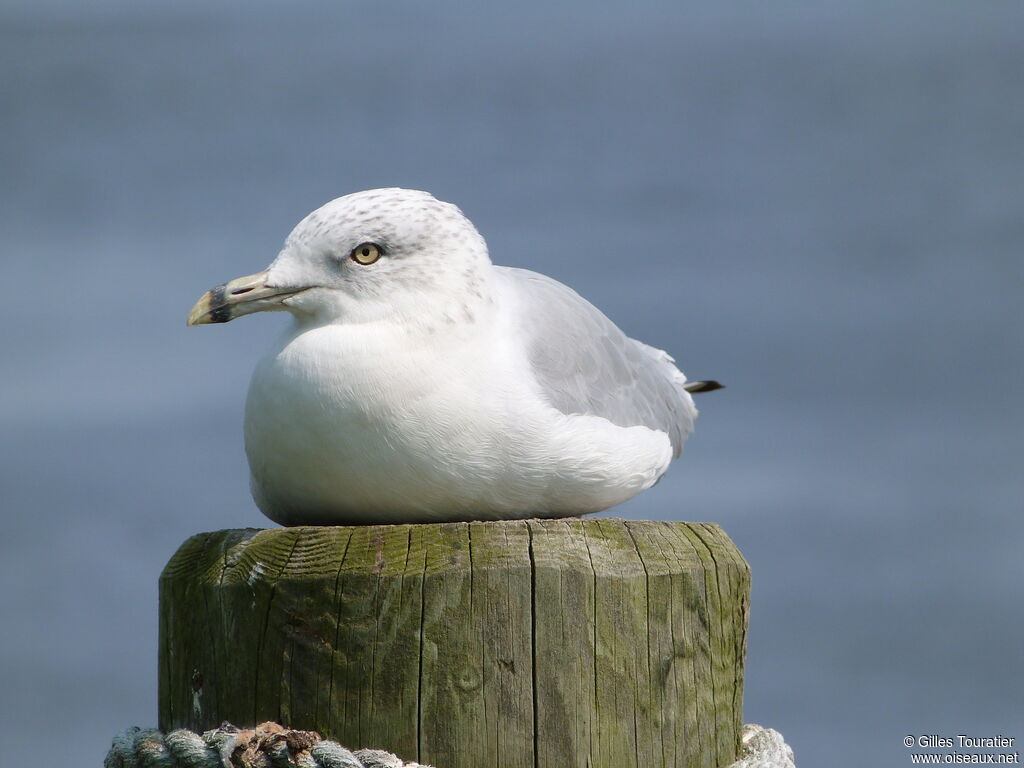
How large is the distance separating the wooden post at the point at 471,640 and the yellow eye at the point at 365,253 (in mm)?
857

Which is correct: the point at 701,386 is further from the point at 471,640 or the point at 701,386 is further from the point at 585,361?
the point at 471,640

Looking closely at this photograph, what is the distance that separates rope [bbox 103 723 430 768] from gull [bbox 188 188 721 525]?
0.68 meters

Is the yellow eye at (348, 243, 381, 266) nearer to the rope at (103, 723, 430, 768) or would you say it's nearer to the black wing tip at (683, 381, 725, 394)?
the rope at (103, 723, 430, 768)

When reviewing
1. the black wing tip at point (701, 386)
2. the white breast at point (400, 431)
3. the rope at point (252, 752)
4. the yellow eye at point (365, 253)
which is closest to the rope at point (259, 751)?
the rope at point (252, 752)

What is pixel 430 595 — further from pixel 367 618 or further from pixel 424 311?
pixel 424 311

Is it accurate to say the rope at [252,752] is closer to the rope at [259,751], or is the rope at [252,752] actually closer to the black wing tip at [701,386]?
the rope at [259,751]

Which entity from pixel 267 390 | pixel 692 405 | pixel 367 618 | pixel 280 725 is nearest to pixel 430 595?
pixel 367 618

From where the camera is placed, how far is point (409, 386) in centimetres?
344

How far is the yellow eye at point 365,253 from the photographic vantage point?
363 centimetres

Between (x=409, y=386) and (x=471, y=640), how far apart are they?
0.78m

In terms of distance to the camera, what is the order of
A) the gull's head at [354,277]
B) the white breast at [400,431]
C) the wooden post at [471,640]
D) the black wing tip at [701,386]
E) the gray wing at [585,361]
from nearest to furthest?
the wooden post at [471,640]
the white breast at [400,431]
the gull's head at [354,277]
the gray wing at [585,361]
the black wing tip at [701,386]

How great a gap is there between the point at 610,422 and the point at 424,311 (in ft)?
2.61

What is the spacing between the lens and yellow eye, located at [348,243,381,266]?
3.63 m

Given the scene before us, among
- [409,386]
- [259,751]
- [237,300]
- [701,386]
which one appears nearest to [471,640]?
[259,751]
